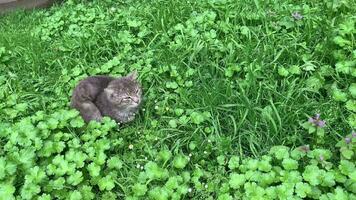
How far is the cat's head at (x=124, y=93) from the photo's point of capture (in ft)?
14.5

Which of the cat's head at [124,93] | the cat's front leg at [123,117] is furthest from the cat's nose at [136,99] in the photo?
the cat's front leg at [123,117]

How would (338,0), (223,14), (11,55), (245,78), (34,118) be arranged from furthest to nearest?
(11,55), (223,14), (338,0), (245,78), (34,118)

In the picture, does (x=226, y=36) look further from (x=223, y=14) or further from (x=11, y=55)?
(x=11, y=55)

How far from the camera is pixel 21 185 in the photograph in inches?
149

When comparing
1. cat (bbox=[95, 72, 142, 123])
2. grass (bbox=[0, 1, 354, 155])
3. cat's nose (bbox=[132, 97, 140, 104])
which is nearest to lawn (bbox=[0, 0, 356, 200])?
grass (bbox=[0, 1, 354, 155])

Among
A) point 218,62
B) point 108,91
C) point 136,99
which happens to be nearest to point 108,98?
point 108,91

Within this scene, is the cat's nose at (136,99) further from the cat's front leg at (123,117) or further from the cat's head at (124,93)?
the cat's front leg at (123,117)

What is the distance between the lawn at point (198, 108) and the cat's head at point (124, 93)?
0.24 m

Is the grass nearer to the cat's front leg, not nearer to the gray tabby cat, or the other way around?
the cat's front leg

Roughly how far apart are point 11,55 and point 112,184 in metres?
3.11

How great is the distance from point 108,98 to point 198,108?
36.4 inches

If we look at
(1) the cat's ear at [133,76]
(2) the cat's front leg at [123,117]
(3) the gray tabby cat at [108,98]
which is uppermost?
(1) the cat's ear at [133,76]

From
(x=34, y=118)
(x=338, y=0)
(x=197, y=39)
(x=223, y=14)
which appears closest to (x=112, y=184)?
(x=34, y=118)

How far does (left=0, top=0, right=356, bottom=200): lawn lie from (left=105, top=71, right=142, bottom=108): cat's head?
244mm
